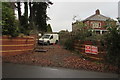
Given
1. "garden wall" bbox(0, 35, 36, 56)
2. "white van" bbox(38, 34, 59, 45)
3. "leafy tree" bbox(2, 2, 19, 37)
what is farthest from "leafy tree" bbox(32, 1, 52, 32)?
"leafy tree" bbox(2, 2, 19, 37)

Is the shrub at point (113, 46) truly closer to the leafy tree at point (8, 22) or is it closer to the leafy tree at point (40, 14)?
the leafy tree at point (8, 22)

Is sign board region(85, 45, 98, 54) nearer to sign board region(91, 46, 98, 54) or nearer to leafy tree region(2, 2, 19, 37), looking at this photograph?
sign board region(91, 46, 98, 54)

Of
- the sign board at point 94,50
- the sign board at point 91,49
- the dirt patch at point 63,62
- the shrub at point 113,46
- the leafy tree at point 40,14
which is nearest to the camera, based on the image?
the shrub at point 113,46

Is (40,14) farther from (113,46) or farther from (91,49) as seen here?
(113,46)

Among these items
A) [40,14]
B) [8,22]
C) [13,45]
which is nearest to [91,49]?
[13,45]

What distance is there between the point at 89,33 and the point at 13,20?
21.5 feet

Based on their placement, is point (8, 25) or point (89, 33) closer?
point (8, 25)

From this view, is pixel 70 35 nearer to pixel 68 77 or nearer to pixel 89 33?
pixel 89 33

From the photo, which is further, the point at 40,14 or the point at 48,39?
the point at 40,14

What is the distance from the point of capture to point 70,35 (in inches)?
549

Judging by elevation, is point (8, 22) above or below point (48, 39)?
above

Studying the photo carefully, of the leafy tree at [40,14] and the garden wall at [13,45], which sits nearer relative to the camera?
the garden wall at [13,45]

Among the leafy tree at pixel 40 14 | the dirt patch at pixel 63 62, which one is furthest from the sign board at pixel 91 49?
the leafy tree at pixel 40 14

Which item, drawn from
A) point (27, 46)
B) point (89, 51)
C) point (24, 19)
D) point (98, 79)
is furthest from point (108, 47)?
point (24, 19)
